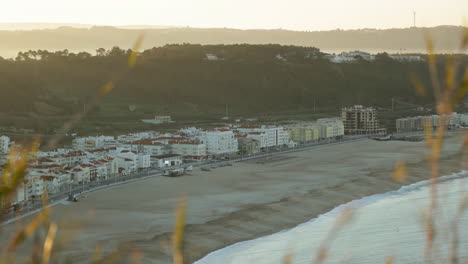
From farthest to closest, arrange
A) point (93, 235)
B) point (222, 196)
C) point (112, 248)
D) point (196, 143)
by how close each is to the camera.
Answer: point (196, 143) → point (222, 196) → point (93, 235) → point (112, 248)

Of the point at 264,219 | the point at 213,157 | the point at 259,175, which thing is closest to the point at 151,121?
the point at 213,157

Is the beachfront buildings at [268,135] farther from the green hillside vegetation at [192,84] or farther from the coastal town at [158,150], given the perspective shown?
the green hillside vegetation at [192,84]

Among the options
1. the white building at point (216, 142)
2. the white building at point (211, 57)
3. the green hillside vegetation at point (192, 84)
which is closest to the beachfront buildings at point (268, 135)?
the white building at point (216, 142)

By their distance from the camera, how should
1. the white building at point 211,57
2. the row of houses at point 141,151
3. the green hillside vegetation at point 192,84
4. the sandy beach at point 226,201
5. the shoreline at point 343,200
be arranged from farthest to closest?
the white building at point 211,57 < the green hillside vegetation at point 192,84 < the row of houses at point 141,151 < the sandy beach at point 226,201 < the shoreline at point 343,200

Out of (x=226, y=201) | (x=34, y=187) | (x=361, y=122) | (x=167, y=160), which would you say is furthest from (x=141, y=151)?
(x=361, y=122)

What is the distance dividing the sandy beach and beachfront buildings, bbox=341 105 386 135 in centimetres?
1198

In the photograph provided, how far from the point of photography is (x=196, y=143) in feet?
98.1

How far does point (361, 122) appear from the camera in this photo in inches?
1694

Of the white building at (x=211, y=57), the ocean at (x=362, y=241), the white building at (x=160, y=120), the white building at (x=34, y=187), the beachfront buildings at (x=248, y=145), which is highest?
the white building at (x=211, y=57)

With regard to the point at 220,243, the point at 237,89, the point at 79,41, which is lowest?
the point at 220,243

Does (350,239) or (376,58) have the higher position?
(376,58)

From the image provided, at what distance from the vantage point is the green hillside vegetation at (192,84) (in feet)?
148

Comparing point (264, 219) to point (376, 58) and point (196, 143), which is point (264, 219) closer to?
point (196, 143)

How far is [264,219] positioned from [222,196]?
3554 millimetres
